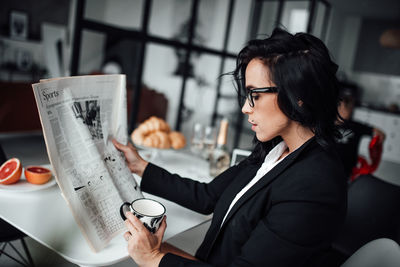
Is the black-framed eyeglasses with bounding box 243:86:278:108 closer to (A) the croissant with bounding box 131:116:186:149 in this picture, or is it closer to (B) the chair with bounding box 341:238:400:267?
(B) the chair with bounding box 341:238:400:267

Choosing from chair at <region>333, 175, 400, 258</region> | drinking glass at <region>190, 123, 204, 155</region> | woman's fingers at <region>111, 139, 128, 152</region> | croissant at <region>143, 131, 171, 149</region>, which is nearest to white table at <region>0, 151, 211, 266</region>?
woman's fingers at <region>111, 139, 128, 152</region>

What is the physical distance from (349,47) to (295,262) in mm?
7815

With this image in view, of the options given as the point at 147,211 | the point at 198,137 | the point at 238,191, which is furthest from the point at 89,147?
the point at 198,137

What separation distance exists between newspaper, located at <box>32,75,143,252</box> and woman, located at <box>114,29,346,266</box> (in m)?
0.12

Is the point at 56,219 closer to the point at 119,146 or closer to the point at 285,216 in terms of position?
the point at 119,146

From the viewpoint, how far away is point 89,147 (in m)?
1.02

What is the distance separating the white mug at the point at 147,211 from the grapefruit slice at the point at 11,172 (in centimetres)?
→ 43

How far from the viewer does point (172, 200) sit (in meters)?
1.27

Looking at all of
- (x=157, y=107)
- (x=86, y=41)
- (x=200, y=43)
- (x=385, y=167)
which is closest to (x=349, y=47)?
(x=385, y=167)

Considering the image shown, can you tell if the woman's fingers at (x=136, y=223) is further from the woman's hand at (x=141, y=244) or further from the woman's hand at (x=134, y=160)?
the woman's hand at (x=134, y=160)

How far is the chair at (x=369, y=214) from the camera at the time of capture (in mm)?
1709

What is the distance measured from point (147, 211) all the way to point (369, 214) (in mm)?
1282

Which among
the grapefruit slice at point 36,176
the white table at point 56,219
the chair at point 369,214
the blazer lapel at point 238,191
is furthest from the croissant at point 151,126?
the chair at point 369,214

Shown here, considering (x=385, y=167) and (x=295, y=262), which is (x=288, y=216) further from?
(x=385, y=167)
